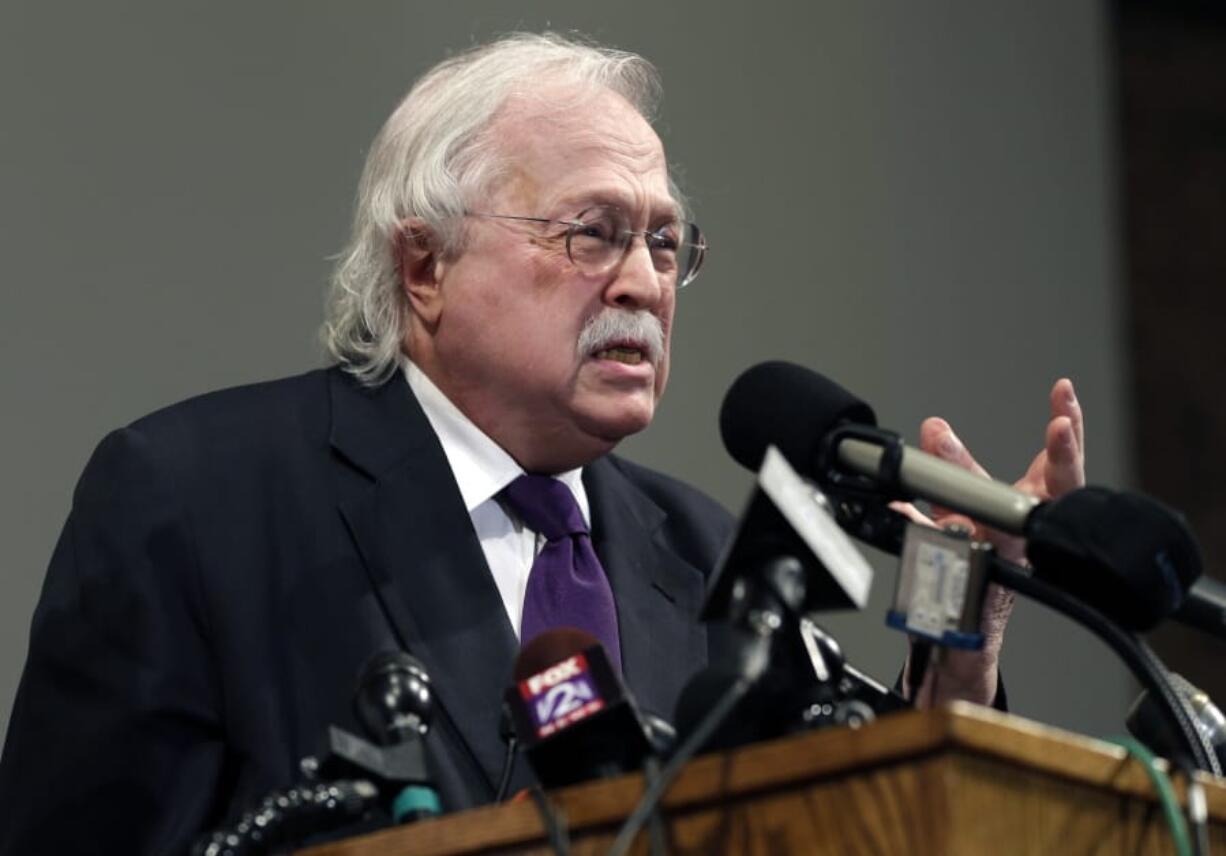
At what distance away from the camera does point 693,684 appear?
141 cm

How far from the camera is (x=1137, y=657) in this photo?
1618mm

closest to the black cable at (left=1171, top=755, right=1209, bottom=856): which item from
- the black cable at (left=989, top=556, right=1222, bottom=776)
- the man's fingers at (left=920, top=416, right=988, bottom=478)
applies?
the black cable at (left=989, top=556, right=1222, bottom=776)

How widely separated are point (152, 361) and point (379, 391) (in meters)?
0.41

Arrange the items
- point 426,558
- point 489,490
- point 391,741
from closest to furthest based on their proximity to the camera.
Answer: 1. point 391,741
2. point 426,558
3. point 489,490

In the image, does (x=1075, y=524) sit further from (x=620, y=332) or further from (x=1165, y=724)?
(x=620, y=332)

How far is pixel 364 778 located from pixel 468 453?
98 cm

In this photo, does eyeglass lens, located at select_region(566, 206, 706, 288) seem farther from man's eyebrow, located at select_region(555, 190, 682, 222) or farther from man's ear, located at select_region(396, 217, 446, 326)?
man's ear, located at select_region(396, 217, 446, 326)

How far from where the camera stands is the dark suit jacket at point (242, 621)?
2.12 meters

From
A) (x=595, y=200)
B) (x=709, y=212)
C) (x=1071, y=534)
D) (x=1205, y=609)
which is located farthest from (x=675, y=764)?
(x=709, y=212)

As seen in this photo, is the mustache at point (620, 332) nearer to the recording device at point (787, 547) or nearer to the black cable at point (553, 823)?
the recording device at point (787, 547)

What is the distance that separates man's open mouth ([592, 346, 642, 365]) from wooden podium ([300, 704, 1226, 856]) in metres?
1.11

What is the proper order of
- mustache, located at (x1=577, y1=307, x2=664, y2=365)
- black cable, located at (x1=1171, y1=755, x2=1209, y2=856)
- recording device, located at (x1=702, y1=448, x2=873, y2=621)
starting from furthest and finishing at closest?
mustache, located at (x1=577, y1=307, x2=664, y2=365)
recording device, located at (x1=702, y1=448, x2=873, y2=621)
black cable, located at (x1=1171, y1=755, x2=1209, y2=856)

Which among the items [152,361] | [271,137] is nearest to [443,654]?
[152,361]

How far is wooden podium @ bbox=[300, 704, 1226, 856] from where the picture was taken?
4.06ft
